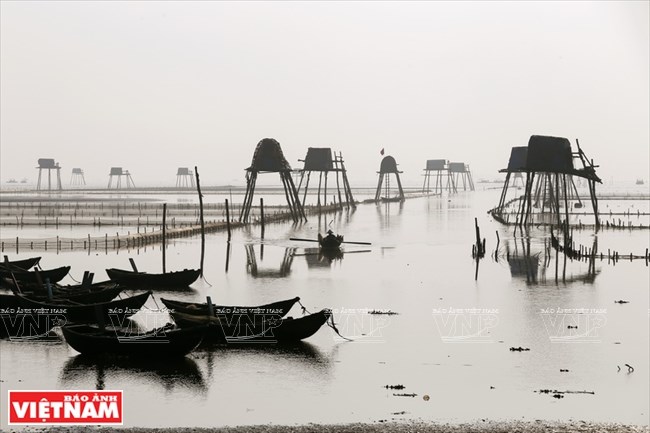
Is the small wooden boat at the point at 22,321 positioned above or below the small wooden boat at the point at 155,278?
below

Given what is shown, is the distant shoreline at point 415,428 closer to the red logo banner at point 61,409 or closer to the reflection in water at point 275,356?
the red logo banner at point 61,409

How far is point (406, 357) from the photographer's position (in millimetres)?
28125

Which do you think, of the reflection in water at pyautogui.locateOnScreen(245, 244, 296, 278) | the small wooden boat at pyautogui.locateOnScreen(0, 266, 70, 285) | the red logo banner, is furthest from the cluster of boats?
the reflection in water at pyautogui.locateOnScreen(245, 244, 296, 278)

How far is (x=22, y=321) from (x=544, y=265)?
112ft

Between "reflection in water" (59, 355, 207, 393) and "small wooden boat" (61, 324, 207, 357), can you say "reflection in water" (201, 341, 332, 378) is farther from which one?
"small wooden boat" (61, 324, 207, 357)

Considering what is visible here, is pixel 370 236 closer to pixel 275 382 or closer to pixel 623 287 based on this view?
pixel 623 287

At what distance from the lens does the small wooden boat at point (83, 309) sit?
32406mm

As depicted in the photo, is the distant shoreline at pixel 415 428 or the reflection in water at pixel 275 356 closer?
the distant shoreline at pixel 415 428

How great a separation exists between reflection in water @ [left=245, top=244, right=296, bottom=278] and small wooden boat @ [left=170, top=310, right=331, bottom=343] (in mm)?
19262

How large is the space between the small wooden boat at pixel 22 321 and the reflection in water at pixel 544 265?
1026 inches

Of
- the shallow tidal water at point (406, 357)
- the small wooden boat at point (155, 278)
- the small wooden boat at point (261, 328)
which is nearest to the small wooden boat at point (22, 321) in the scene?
the shallow tidal water at point (406, 357)

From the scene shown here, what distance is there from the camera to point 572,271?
51.5 metres

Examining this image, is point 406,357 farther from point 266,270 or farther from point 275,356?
point 266,270

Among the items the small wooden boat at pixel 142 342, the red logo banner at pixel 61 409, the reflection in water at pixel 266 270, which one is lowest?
the red logo banner at pixel 61 409
